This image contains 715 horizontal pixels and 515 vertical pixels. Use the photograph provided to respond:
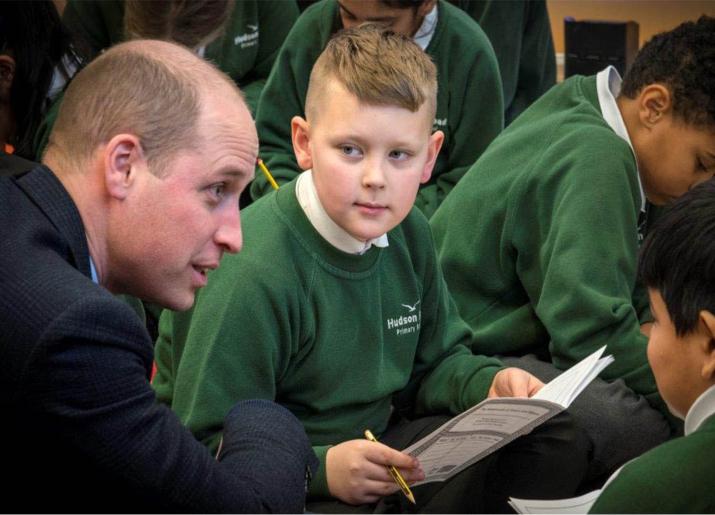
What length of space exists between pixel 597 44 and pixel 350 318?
8.45 ft

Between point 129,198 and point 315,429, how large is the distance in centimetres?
66

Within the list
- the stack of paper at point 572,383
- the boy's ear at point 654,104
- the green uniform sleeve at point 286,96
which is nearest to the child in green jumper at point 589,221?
the boy's ear at point 654,104

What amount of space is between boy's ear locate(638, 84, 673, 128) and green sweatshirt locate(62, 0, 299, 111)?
1331 millimetres

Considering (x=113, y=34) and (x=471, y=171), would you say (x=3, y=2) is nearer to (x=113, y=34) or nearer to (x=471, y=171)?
(x=113, y=34)

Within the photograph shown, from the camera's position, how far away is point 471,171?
7.56ft

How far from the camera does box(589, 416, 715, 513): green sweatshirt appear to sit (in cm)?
121

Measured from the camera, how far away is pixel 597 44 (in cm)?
405

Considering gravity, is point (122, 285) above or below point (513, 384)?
above

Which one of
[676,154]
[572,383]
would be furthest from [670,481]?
[676,154]

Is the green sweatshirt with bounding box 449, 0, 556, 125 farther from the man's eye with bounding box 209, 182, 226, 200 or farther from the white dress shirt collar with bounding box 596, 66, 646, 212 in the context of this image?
the man's eye with bounding box 209, 182, 226, 200

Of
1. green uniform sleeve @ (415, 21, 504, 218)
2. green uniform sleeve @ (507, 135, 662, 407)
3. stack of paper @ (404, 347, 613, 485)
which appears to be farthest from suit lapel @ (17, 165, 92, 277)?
green uniform sleeve @ (415, 21, 504, 218)

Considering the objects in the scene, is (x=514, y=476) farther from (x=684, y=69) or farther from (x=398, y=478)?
(x=684, y=69)

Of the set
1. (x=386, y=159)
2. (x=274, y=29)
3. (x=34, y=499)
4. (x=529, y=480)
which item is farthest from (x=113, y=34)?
(x=34, y=499)

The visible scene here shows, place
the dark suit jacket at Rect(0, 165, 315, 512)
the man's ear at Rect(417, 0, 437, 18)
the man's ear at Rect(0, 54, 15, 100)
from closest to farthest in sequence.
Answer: the dark suit jacket at Rect(0, 165, 315, 512) < the man's ear at Rect(0, 54, 15, 100) < the man's ear at Rect(417, 0, 437, 18)
